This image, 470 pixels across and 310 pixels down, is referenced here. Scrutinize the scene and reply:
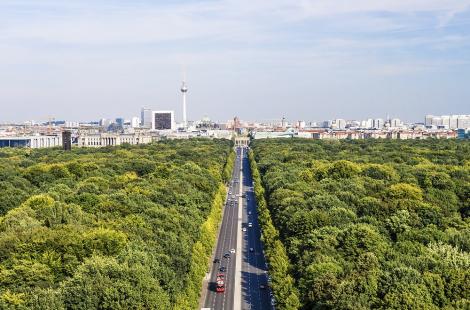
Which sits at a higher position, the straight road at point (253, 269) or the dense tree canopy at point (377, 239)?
the dense tree canopy at point (377, 239)

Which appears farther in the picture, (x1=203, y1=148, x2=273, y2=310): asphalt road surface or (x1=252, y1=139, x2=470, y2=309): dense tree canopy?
(x1=203, y1=148, x2=273, y2=310): asphalt road surface

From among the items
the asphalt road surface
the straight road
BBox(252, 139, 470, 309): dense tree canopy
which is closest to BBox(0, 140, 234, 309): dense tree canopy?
the asphalt road surface

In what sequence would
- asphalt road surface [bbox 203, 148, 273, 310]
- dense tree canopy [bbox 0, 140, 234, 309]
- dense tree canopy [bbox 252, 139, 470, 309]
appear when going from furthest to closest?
asphalt road surface [bbox 203, 148, 273, 310] → dense tree canopy [bbox 252, 139, 470, 309] → dense tree canopy [bbox 0, 140, 234, 309]

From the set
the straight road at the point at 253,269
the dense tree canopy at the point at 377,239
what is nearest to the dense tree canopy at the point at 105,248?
the straight road at the point at 253,269

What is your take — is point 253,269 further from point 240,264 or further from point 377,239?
point 377,239

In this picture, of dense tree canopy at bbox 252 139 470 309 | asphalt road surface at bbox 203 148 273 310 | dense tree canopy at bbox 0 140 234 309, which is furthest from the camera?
asphalt road surface at bbox 203 148 273 310

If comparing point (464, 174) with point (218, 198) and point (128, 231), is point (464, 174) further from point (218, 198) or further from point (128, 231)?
point (128, 231)

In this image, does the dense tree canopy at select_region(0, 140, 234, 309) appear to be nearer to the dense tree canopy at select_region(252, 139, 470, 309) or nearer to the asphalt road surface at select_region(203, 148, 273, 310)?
the asphalt road surface at select_region(203, 148, 273, 310)

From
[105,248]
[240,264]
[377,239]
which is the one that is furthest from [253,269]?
[105,248]

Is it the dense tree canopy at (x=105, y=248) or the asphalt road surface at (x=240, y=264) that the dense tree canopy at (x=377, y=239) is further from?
the dense tree canopy at (x=105, y=248)
